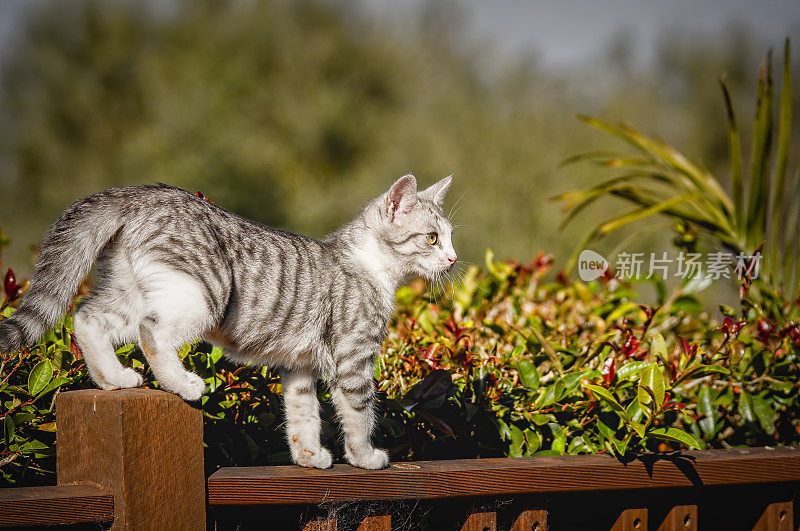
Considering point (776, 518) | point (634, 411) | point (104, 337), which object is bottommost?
point (776, 518)

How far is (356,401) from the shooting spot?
1.79 meters

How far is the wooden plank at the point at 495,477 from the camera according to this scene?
1.44m

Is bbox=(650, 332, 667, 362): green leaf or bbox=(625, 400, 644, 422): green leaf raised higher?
bbox=(650, 332, 667, 362): green leaf

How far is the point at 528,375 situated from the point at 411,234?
1.82 ft

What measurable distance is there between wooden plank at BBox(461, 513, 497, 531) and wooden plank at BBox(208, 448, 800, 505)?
5cm

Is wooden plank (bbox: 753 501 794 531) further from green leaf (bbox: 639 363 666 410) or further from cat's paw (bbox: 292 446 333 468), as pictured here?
cat's paw (bbox: 292 446 333 468)

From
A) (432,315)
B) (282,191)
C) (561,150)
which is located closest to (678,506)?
(432,315)

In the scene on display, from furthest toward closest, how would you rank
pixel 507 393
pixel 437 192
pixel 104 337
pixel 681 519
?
Answer: 1. pixel 437 192
2. pixel 507 393
3. pixel 681 519
4. pixel 104 337

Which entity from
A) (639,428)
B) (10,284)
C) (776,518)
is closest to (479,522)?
(639,428)

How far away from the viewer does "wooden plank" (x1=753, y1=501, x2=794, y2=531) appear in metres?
1.94

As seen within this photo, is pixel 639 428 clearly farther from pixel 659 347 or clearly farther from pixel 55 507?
pixel 55 507

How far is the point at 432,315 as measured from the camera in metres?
2.46

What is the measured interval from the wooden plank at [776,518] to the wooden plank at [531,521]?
74cm

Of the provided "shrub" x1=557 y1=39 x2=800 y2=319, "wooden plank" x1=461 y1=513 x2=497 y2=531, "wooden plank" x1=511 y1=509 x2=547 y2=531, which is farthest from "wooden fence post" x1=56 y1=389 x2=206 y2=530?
"shrub" x1=557 y1=39 x2=800 y2=319
